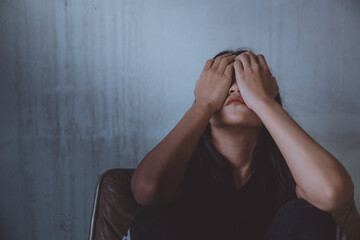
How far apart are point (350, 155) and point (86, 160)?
4.94ft

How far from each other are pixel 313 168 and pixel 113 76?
1.02 m

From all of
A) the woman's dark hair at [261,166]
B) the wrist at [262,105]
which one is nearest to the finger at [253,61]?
the wrist at [262,105]

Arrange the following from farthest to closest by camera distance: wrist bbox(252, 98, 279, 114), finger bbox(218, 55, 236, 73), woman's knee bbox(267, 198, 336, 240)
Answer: finger bbox(218, 55, 236, 73), wrist bbox(252, 98, 279, 114), woman's knee bbox(267, 198, 336, 240)

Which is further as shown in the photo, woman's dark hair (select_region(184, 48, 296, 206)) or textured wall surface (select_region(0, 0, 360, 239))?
textured wall surface (select_region(0, 0, 360, 239))

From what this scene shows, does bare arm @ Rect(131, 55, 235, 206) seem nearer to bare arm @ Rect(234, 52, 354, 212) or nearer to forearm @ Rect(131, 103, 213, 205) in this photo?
forearm @ Rect(131, 103, 213, 205)

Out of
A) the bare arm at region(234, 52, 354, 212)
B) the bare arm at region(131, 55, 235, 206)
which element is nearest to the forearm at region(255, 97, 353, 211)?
the bare arm at region(234, 52, 354, 212)

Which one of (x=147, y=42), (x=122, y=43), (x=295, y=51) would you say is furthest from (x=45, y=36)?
(x=295, y=51)

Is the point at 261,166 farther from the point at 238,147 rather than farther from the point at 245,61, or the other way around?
the point at 245,61

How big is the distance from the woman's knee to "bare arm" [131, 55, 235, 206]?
284 mm

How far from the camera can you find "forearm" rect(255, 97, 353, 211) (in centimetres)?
61

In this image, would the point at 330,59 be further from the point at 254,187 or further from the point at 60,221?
the point at 60,221

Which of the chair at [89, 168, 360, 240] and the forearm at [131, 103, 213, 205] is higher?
the forearm at [131, 103, 213, 205]

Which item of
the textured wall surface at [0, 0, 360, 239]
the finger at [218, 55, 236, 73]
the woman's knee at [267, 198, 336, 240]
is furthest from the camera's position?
the textured wall surface at [0, 0, 360, 239]

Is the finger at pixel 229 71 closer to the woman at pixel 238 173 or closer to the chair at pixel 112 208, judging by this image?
the woman at pixel 238 173
